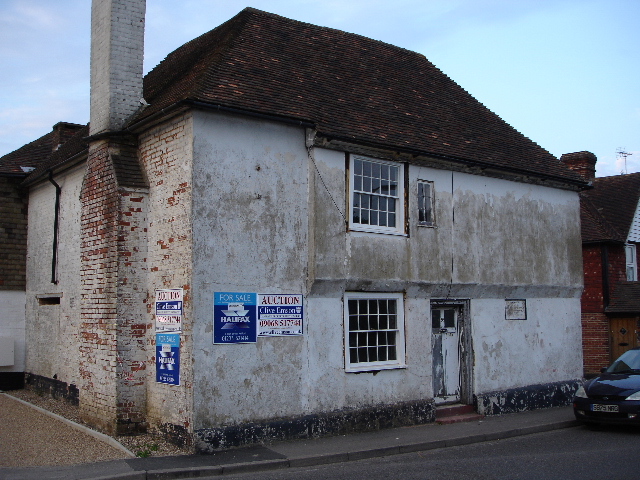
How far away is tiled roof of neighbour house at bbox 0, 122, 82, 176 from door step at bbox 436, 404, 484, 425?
12421mm

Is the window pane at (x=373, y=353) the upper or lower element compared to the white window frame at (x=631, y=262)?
lower

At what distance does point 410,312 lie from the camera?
43.9 feet

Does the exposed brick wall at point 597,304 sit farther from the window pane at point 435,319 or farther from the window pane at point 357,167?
the window pane at point 357,167

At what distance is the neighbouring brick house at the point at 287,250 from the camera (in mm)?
10961

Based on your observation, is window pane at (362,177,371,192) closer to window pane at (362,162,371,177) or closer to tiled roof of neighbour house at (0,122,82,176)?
window pane at (362,162,371,177)

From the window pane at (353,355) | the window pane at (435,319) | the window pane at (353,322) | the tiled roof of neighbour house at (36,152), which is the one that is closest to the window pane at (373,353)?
the window pane at (353,355)

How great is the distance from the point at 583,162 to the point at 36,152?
746 inches

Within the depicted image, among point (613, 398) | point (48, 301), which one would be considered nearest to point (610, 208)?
point (613, 398)

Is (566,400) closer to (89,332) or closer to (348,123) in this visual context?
(348,123)

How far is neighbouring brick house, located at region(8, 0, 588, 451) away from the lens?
432 inches

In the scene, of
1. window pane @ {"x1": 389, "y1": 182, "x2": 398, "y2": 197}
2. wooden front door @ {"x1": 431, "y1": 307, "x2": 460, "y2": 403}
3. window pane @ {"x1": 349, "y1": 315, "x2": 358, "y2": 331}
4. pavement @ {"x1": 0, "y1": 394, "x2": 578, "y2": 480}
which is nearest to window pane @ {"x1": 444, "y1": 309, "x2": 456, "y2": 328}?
wooden front door @ {"x1": 431, "y1": 307, "x2": 460, "y2": 403}

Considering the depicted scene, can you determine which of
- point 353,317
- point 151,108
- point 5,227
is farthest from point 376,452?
point 5,227

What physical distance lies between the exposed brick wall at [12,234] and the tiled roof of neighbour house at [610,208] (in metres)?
17.8

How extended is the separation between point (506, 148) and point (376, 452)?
870 centimetres
